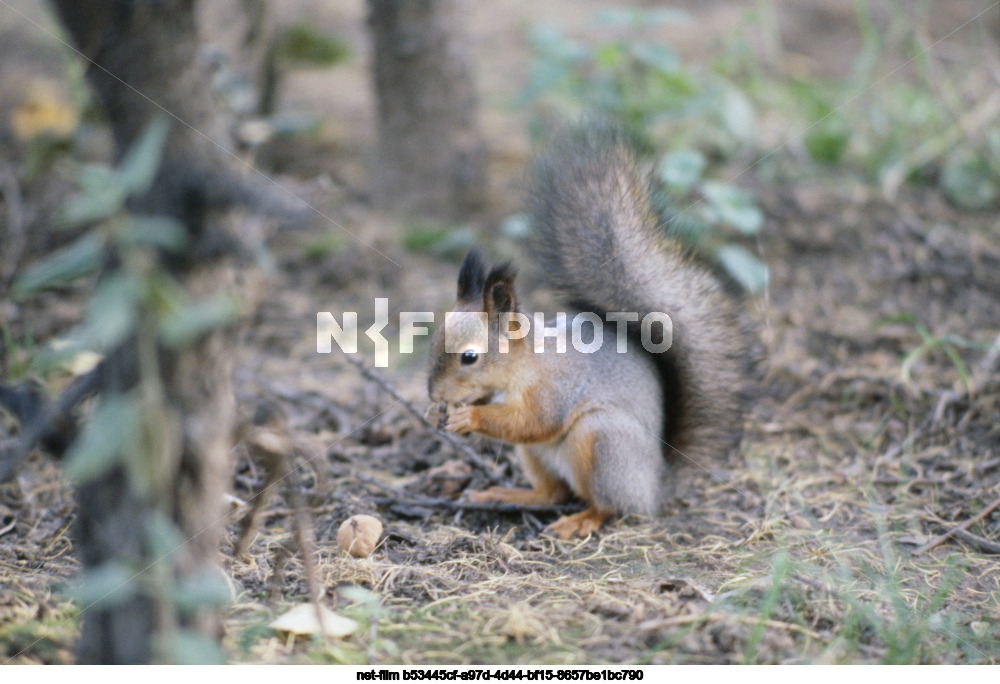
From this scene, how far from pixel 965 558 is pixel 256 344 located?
2912 mm

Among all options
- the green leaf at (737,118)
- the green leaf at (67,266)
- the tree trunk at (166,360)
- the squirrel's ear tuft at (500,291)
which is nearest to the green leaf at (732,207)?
the green leaf at (737,118)

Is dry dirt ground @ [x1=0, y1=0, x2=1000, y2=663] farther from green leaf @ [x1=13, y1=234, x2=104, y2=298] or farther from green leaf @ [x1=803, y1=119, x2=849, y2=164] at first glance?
green leaf @ [x1=13, y1=234, x2=104, y2=298]

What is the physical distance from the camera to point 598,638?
175 centimetres

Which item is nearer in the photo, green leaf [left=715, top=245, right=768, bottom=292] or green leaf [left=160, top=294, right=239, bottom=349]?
green leaf [left=160, top=294, right=239, bottom=349]

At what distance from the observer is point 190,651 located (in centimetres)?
117

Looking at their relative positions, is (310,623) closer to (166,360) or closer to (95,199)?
(166,360)

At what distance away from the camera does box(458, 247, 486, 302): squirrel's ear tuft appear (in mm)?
2537

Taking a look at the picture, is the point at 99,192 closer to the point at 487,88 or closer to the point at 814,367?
the point at 814,367

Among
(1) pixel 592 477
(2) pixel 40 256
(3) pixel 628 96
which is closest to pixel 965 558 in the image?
(1) pixel 592 477

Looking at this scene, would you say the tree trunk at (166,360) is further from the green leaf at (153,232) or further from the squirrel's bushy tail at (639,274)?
the squirrel's bushy tail at (639,274)

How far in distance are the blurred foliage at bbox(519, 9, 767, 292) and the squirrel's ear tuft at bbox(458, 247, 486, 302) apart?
1.47m

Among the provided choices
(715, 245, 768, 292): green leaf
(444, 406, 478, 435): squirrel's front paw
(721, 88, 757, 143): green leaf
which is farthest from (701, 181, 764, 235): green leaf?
(444, 406, 478, 435): squirrel's front paw

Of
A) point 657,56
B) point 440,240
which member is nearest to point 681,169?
point 657,56

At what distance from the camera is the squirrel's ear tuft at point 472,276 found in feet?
8.32
